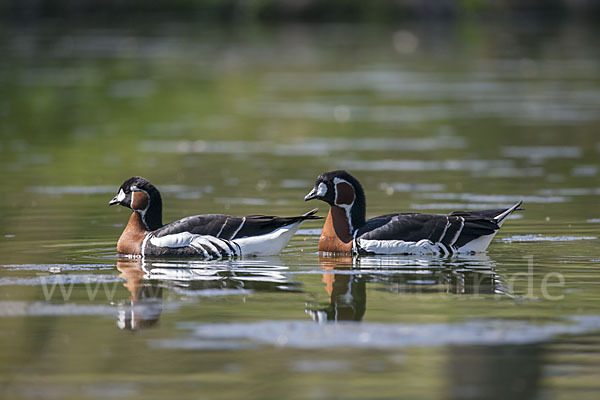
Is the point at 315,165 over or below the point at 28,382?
over

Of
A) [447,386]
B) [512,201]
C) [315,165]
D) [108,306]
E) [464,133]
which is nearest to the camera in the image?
[447,386]

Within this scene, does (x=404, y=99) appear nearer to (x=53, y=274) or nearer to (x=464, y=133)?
(x=464, y=133)

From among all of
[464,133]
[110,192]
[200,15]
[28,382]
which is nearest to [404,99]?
[464,133]

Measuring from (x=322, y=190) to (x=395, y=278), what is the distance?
2021 mm

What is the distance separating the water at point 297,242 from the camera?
820cm

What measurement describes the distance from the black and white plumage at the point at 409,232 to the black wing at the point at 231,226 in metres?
0.46

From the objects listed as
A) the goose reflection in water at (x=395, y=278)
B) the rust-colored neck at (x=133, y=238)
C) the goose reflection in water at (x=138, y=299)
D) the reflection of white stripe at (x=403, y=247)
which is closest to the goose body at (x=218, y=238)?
the rust-colored neck at (x=133, y=238)

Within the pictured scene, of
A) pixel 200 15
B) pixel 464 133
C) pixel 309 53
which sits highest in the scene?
pixel 200 15

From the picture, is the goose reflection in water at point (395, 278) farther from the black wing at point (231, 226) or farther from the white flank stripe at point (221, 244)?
the white flank stripe at point (221, 244)

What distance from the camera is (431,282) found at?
1130cm

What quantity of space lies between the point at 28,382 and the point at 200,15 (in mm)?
75803

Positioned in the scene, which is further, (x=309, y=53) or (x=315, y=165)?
(x=309, y=53)

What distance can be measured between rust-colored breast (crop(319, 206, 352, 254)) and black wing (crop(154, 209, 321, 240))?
38 cm

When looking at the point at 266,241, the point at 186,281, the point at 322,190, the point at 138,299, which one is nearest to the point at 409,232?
the point at 322,190
